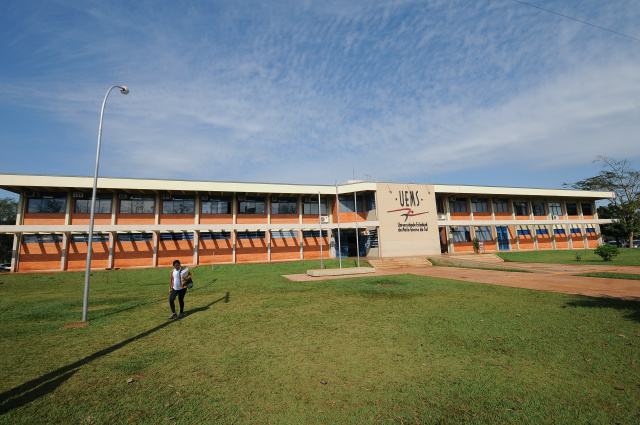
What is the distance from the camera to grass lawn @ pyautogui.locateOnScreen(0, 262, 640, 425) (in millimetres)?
3719

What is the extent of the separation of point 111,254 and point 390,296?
25760mm

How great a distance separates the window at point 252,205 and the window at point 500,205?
29.4 m

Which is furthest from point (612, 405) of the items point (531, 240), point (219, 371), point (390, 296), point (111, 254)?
point (531, 240)

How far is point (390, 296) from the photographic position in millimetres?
11594

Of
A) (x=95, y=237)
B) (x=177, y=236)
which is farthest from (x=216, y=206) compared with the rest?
(x=95, y=237)

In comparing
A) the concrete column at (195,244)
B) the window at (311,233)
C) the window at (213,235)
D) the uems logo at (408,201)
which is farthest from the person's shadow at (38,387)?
the uems logo at (408,201)

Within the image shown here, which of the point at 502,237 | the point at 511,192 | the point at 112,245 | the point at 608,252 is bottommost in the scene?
the point at 608,252

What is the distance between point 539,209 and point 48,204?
182 feet

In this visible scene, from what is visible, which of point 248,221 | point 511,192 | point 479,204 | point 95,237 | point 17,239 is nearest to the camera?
point 17,239

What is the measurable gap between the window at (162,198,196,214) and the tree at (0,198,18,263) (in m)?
35.7

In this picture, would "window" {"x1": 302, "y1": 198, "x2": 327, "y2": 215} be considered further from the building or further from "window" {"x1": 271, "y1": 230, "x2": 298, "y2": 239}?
"window" {"x1": 271, "y1": 230, "x2": 298, "y2": 239}

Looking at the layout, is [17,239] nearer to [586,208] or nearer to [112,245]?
[112,245]

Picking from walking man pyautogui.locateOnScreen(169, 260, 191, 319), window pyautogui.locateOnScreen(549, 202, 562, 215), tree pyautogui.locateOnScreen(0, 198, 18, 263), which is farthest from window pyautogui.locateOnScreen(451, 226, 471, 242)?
tree pyautogui.locateOnScreen(0, 198, 18, 263)

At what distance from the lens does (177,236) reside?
2798 cm
